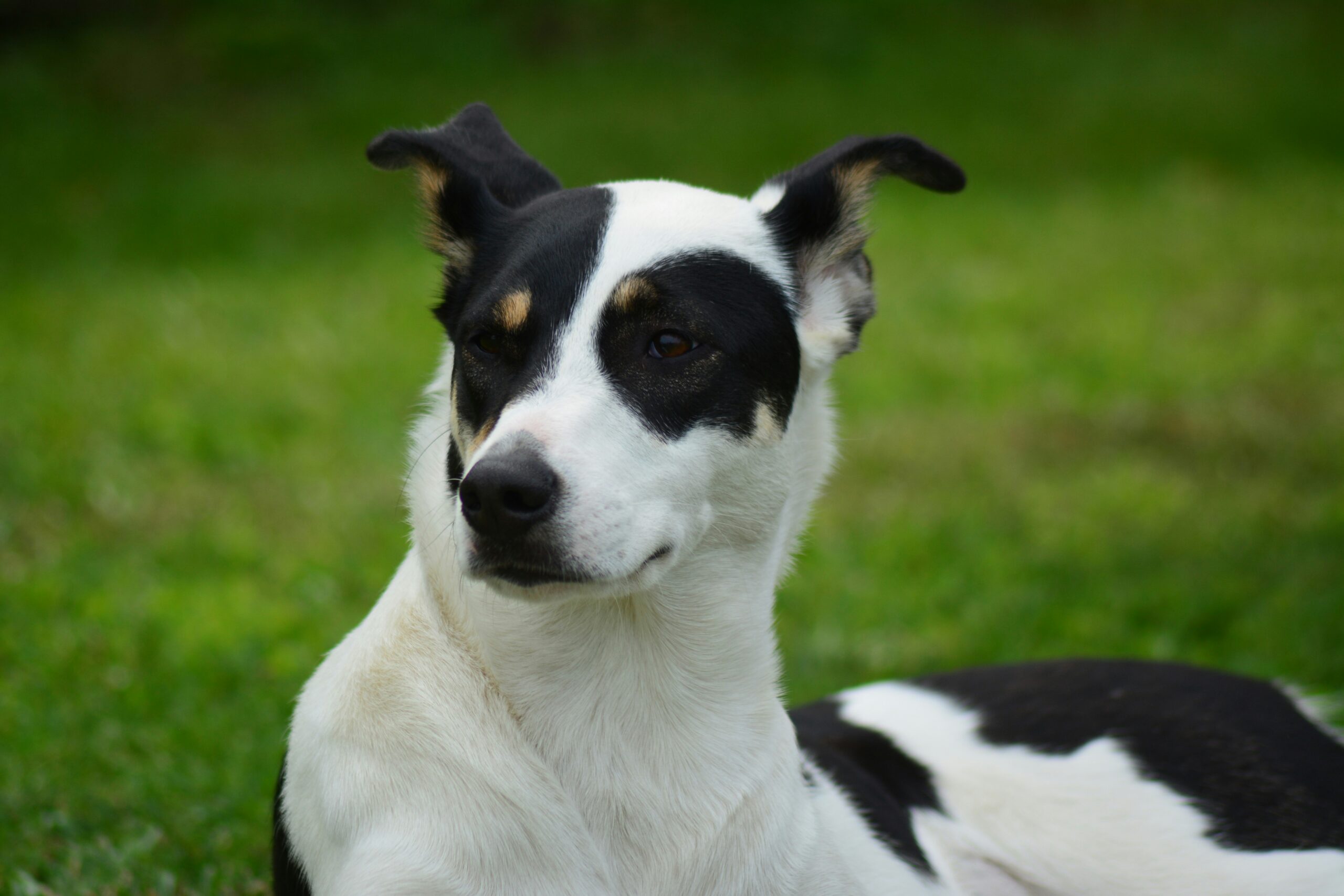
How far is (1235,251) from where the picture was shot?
36.5 ft

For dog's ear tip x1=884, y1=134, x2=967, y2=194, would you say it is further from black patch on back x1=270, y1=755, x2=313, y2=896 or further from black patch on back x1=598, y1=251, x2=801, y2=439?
black patch on back x1=270, y1=755, x2=313, y2=896

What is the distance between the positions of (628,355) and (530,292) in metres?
0.25

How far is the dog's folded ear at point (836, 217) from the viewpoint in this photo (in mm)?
3154

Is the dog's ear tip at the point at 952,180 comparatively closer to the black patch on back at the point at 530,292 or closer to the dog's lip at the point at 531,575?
the black patch on back at the point at 530,292

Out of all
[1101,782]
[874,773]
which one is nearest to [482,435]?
[874,773]

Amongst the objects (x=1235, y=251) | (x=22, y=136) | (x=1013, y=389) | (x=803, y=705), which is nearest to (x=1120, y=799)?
(x=803, y=705)

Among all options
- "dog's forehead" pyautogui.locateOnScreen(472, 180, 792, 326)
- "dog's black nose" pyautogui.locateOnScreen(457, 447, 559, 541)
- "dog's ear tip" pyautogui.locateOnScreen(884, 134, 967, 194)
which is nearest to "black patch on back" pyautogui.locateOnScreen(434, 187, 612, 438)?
"dog's forehead" pyautogui.locateOnScreen(472, 180, 792, 326)

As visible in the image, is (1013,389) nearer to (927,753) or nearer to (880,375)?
(880,375)

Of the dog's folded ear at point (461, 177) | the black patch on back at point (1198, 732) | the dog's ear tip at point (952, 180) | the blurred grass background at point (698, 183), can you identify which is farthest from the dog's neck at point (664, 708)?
the blurred grass background at point (698, 183)

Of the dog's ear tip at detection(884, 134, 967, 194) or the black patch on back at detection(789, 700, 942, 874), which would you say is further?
the black patch on back at detection(789, 700, 942, 874)

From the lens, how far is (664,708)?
2.90 metres

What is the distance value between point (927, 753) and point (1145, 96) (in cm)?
1322

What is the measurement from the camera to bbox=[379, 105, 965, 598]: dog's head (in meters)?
2.57

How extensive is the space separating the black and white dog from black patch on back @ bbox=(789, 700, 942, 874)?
0.02 meters
